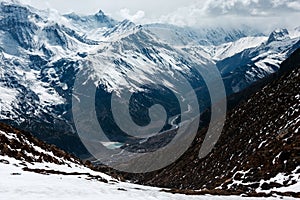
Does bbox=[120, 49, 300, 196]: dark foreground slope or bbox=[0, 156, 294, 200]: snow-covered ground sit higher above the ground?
bbox=[120, 49, 300, 196]: dark foreground slope

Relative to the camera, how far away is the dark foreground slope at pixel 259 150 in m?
50.1

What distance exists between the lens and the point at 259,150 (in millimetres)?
72688

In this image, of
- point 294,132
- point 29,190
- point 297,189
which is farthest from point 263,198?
point 294,132

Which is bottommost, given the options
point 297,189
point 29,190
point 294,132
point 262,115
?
point 29,190

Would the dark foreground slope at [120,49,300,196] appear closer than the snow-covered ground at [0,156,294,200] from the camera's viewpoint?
No

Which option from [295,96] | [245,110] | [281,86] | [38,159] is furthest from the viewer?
[245,110]

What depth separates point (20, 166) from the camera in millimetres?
37750

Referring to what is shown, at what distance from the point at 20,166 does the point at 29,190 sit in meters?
11.3

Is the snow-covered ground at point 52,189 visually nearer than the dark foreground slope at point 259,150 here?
Yes

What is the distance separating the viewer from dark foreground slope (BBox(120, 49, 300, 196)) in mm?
50125

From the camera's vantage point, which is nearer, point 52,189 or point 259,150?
point 52,189

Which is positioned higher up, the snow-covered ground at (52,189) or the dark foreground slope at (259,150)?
the dark foreground slope at (259,150)

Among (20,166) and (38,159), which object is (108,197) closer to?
(20,166)

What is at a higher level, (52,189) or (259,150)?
(259,150)
